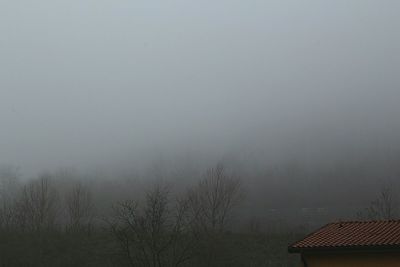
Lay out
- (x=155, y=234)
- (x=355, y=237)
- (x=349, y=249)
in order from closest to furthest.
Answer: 1. (x=349, y=249)
2. (x=355, y=237)
3. (x=155, y=234)

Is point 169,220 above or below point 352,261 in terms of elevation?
above

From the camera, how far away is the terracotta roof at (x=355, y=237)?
22766 mm

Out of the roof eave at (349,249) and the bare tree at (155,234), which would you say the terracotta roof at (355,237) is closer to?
the roof eave at (349,249)

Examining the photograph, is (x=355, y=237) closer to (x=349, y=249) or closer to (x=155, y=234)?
(x=349, y=249)

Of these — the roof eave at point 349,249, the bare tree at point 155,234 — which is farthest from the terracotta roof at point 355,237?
the bare tree at point 155,234

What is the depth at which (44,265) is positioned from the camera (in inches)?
2410

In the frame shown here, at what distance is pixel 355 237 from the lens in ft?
78.8

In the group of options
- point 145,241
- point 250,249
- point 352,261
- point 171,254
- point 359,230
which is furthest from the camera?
point 250,249

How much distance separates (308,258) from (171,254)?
118 feet

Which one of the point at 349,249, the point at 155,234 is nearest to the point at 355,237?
the point at 349,249

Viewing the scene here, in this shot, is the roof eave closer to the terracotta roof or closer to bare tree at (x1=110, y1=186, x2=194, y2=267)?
the terracotta roof

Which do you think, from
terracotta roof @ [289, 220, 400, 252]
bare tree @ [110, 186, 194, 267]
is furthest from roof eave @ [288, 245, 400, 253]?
bare tree @ [110, 186, 194, 267]

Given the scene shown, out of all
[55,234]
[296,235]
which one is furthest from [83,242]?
[296,235]

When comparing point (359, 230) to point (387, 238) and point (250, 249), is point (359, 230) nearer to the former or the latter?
point (387, 238)
